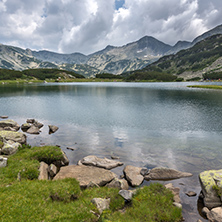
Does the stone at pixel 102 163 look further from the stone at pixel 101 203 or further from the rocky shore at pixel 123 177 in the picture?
the stone at pixel 101 203

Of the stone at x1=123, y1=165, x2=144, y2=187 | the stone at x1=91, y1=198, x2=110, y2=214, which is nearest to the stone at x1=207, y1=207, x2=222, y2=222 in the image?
the stone at x1=123, y1=165, x2=144, y2=187

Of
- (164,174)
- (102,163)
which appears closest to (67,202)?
(102,163)

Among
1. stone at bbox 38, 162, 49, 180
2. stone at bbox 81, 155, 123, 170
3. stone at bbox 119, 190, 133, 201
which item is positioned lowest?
stone at bbox 81, 155, 123, 170

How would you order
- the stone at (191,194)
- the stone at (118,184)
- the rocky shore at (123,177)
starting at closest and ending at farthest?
the rocky shore at (123,177) < the stone at (191,194) < the stone at (118,184)

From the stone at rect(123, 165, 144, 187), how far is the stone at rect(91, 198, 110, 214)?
525 centimetres

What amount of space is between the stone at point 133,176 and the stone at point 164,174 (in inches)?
42.4

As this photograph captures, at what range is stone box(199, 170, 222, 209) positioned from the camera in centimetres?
1340

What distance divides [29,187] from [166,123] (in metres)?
36.8

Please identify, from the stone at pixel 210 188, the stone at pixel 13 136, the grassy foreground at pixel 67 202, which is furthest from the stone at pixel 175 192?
the stone at pixel 13 136

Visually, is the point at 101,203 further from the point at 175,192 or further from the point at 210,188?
the point at 210,188

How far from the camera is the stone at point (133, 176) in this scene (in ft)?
56.0

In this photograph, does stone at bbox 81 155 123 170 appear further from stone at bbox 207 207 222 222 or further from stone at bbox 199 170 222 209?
stone at bbox 207 207 222 222

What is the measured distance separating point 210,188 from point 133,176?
7391mm

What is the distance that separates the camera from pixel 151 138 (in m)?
31.6
